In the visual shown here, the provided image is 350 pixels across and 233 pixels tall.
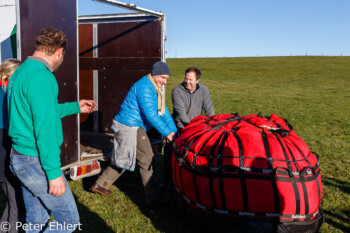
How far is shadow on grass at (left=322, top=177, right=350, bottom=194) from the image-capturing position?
18.9 feet

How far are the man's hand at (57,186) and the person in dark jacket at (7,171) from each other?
0.77m

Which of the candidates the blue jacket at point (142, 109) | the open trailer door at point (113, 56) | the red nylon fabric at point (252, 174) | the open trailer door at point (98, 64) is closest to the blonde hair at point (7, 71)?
the open trailer door at point (98, 64)

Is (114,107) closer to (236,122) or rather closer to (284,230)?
(236,122)

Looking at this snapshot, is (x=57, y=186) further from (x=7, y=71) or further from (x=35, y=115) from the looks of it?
(x=7, y=71)

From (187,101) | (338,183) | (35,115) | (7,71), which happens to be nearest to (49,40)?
(35,115)

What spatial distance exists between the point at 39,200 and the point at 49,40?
1.27 metres

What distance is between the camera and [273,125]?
4227mm

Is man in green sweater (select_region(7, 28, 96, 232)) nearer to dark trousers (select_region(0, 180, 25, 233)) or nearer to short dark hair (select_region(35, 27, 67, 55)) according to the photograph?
short dark hair (select_region(35, 27, 67, 55))

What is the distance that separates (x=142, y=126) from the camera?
5059 millimetres

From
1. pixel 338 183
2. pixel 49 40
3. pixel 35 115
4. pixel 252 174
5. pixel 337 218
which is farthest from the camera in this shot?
pixel 338 183

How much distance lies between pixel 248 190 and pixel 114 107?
4217 mm

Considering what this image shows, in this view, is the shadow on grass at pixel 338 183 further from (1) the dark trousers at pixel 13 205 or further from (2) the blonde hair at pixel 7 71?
(2) the blonde hair at pixel 7 71

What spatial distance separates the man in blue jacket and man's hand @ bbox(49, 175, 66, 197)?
2.27 m

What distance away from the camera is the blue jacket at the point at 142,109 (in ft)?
15.6
